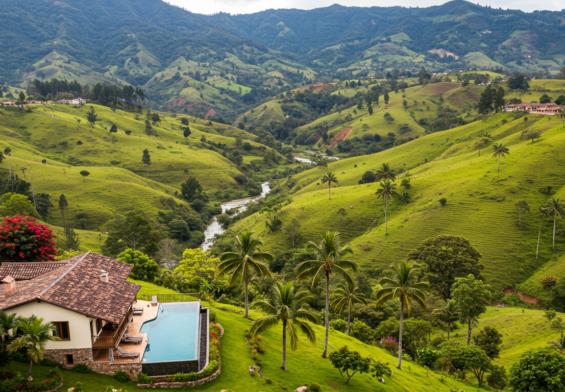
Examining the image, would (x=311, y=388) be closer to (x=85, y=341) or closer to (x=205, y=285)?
(x=85, y=341)

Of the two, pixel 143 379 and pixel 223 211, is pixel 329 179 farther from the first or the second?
pixel 143 379

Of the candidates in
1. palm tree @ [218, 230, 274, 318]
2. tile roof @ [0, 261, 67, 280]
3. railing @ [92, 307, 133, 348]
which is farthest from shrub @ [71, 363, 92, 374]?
palm tree @ [218, 230, 274, 318]

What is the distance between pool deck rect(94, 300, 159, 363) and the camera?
28906mm

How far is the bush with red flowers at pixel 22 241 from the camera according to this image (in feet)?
137

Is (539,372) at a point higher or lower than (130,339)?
lower

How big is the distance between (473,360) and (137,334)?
36191mm

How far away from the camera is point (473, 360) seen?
43.5 meters

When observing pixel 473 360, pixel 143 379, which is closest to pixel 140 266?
pixel 143 379

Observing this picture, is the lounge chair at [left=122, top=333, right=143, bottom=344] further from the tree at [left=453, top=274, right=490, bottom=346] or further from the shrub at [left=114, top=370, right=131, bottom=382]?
the tree at [left=453, top=274, right=490, bottom=346]

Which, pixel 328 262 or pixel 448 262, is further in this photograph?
pixel 448 262

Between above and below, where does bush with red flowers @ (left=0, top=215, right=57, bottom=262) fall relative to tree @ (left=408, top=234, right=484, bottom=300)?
above

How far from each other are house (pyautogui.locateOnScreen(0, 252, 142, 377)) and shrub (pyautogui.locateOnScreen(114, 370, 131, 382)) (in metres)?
0.29

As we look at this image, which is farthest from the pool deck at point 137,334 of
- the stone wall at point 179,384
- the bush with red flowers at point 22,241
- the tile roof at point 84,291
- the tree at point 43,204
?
the tree at point 43,204

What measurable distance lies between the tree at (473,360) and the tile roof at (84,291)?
36.7 m
